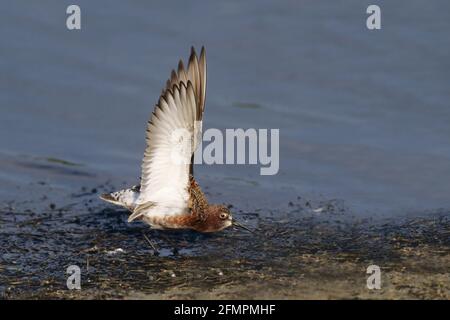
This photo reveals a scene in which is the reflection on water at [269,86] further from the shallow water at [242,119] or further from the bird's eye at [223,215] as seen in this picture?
the bird's eye at [223,215]

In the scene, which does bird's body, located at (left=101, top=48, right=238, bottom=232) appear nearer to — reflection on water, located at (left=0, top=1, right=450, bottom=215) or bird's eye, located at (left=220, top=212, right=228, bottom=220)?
bird's eye, located at (left=220, top=212, right=228, bottom=220)

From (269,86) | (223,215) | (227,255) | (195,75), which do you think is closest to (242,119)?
(269,86)

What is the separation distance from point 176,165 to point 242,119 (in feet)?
12.3

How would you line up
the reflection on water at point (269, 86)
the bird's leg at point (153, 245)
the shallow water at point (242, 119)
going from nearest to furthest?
the bird's leg at point (153, 245)
the shallow water at point (242, 119)
the reflection on water at point (269, 86)

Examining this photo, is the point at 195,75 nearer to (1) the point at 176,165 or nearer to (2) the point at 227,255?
(1) the point at 176,165

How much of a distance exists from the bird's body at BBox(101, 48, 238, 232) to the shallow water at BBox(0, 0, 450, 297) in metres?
0.21

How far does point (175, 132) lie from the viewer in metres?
8.73

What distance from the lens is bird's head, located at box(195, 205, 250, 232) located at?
9469mm

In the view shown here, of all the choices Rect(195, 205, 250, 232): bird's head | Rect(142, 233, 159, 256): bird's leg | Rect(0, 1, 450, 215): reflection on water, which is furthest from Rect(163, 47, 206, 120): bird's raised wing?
Rect(0, 1, 450, 215): reflection on water

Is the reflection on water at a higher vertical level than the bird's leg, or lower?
higher

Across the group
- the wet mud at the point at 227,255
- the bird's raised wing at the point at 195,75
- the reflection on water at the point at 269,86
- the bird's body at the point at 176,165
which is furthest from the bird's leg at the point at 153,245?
the reflection on water at the point at 269,86

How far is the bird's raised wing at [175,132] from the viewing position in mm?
8703

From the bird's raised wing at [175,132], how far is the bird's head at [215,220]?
0.38 m
